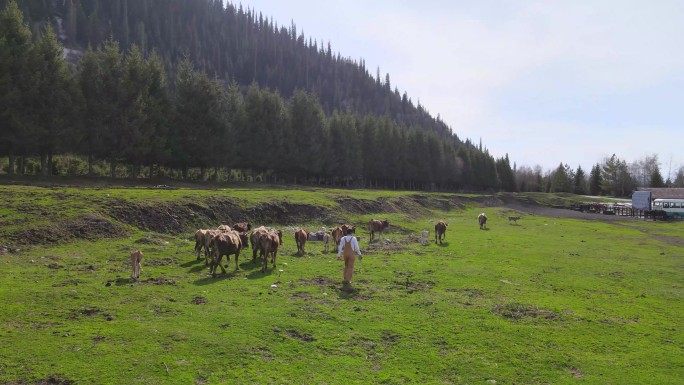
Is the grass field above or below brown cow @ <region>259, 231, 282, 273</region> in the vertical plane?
below

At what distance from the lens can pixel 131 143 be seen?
47938 millimetres

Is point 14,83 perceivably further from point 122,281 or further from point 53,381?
point 53,381

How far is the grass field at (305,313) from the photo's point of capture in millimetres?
9586

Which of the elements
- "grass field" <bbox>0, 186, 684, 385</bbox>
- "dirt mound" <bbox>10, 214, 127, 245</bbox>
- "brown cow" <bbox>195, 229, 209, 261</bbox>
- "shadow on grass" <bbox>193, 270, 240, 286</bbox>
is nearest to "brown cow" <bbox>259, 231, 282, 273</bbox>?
"grass field" <bbox>0, 186, 684, 385</bbox>

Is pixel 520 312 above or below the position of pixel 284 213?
below

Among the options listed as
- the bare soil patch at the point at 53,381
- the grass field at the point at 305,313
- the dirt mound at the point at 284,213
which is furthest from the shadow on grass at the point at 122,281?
the dirt mound at the point at 284,213

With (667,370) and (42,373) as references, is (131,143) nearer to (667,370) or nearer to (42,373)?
(42,373)

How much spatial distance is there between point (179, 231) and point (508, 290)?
2010 cm

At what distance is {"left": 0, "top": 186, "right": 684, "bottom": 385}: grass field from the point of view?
959 centimetres

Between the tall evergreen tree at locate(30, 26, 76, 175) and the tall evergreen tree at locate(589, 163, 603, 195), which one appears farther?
the tall evergreen tree at locate(589, 163, 603, 195)

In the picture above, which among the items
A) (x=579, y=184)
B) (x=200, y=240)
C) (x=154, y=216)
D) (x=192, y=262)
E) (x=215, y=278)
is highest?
(x=579, y=184)

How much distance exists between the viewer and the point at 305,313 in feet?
42.9

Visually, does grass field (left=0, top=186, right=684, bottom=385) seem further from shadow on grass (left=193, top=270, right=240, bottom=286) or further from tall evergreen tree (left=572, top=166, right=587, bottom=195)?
tall evergreen tree (left=572, top=166, right=587, bottom=195)

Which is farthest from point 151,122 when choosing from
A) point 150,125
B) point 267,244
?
point 267,244
